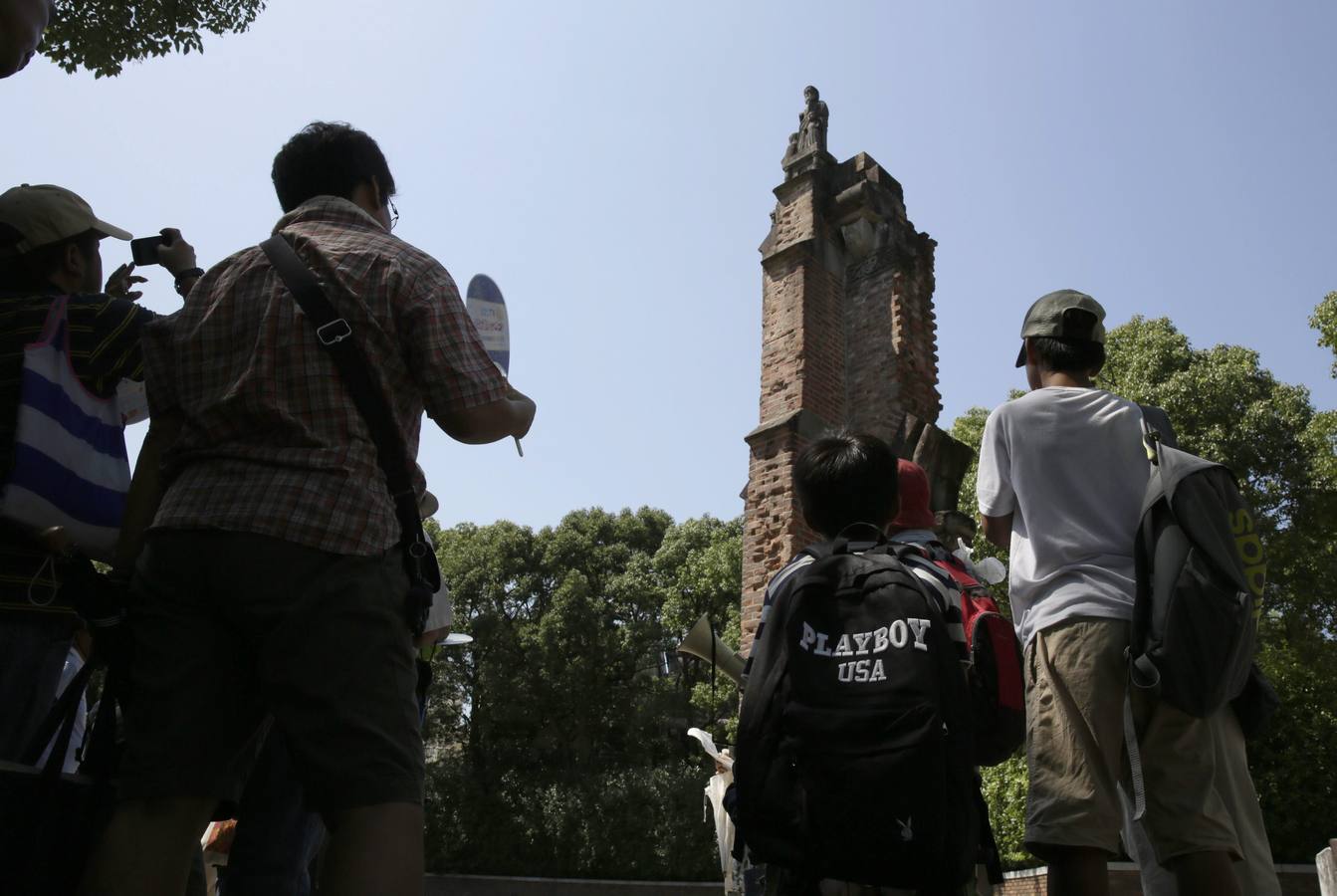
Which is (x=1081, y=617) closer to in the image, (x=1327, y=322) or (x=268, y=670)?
(x=268, y=670)

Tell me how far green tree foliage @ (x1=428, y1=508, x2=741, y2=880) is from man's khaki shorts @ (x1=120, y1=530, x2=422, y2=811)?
2732 centimetres

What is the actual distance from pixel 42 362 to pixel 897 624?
230 cm

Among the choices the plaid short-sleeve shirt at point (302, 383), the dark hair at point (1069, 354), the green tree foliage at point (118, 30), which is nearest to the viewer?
the plaid short-sleeve shirt at point (302, 383)

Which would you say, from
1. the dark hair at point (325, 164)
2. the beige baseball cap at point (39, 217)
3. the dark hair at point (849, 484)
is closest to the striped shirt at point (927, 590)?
the dark hair at point (849, 484)

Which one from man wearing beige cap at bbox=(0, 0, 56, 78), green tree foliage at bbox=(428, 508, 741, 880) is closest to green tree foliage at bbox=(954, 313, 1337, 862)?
green tree foliage at bbox=(428, 508, 741, 880)

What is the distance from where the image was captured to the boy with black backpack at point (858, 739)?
7.27 feet

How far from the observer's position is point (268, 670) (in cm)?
186

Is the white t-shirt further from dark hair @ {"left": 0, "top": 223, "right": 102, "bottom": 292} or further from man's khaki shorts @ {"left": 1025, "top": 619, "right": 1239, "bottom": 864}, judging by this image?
dark hair @ {"left": 0, "top": 223, "right": 102, "bottom": 292}

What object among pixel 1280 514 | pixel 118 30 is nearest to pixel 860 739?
pixel 118 30

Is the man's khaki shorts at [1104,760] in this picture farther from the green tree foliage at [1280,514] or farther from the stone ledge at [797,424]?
the green tree foliage at [1280,514]

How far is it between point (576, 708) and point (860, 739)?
31766 mm

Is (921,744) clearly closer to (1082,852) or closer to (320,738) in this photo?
(1082,852)

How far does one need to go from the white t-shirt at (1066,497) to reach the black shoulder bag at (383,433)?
5.88 feet

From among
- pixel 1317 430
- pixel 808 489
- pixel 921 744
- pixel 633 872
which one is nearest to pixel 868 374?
pixel 808 489
